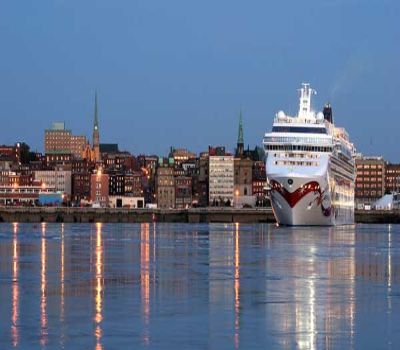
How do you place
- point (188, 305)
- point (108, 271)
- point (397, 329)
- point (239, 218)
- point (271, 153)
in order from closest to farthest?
point (397, 329)
point (188, 305)
point (108, 271)
point (271, 153)
point (239, 218)

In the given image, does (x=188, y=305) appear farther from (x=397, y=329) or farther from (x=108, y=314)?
(x=397, y=329)

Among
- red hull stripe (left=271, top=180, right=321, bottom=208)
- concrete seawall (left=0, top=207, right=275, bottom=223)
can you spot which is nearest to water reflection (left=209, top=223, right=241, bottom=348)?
red hull stripe (left=271, top=180, right=321, bottom=208)

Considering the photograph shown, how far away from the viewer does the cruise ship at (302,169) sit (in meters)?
112

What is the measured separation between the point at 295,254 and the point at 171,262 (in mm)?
10089

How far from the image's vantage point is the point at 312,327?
2839 cm

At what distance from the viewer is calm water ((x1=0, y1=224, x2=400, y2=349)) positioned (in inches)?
1046

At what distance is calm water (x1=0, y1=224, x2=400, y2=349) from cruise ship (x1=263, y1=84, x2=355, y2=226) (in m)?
54.0

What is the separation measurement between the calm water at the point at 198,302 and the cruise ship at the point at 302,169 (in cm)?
5402

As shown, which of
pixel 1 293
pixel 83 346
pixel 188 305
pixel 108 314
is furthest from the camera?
pixel 1 293

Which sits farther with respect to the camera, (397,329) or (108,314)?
(108,314)

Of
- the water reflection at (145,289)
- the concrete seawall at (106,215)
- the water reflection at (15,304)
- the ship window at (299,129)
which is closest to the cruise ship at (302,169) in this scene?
the ship window at (299,129)

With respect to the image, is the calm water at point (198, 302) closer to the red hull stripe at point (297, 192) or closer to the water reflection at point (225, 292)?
the water reflection at point (225, 292)

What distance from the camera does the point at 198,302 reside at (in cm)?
3397

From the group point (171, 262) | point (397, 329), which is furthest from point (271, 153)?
point (397, 329)
